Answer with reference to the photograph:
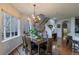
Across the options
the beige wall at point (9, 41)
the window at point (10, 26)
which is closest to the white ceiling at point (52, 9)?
the beige wall at point (9, 41)

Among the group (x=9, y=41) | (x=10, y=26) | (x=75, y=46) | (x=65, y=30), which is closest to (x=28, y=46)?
(x=9, y=41)

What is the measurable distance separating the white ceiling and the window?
0.26 m

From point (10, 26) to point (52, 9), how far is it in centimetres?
98

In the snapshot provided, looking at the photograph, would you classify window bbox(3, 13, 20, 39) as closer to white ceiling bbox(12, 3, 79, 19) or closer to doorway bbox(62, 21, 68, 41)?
white ceiling bbox(12, 3, 79, 19)

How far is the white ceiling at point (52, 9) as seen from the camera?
279 centimetres

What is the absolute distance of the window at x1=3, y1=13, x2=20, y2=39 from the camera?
279 cm

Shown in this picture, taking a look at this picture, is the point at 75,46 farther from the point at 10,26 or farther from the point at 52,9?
the point at 10,26

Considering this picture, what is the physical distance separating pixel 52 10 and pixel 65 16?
0.32 m

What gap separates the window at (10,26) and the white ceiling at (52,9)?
26cm

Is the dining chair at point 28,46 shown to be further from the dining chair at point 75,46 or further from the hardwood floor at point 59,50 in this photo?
the dining chair at point 75,46

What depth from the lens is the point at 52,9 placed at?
2.86 meters
